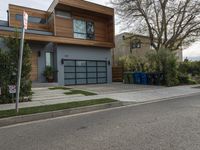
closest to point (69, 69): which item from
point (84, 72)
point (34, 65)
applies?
point (84, 72)

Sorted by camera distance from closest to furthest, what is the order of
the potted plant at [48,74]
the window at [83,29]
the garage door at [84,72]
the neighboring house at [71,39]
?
the potted plant at [48,74] < the neighboring house at [71,39] < the garage door at [84,72] < the window at [83,29]

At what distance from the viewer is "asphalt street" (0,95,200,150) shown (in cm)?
414

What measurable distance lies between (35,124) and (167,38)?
867 inches

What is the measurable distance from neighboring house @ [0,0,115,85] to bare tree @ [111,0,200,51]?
11.0 ft

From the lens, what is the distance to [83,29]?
20156 millimetres

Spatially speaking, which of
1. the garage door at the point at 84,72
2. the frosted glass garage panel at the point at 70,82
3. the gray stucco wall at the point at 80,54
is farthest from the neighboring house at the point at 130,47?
the frosted glass garage panel at the point at 70,82

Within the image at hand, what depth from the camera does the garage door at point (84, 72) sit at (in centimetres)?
1881

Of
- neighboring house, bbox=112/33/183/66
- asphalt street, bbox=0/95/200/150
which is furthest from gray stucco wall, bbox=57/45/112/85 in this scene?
A: asphalt street, bbox=0/95/200/150

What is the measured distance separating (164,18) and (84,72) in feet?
38.0

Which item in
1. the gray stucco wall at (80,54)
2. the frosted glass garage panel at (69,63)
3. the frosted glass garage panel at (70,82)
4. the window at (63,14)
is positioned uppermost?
the window at (63,14)

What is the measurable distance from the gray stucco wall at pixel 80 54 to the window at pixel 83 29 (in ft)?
4.42

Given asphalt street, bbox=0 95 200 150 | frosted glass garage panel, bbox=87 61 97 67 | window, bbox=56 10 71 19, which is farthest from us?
frosted glass garage panel, bbox=87 61 97 67

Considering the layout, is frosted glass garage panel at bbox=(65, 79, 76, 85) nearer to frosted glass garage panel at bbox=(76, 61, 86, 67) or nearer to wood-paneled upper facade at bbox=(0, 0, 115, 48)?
frosted glass garage panel at bbox=(76, 61, 86, 67)

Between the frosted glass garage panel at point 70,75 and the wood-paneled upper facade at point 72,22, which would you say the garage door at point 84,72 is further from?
the wood-paneled upper facade at point 72,22
